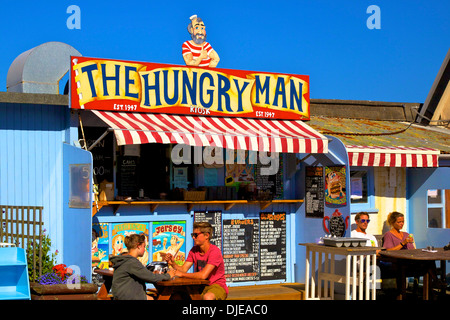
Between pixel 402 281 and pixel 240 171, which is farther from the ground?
pixel 240 171

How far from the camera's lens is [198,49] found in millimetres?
12227

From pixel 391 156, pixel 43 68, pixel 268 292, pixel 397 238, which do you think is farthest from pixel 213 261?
pixel 391 156

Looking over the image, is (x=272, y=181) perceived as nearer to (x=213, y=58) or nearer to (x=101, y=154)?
(x=213, y=58)

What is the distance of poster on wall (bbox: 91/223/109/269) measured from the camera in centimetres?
1136

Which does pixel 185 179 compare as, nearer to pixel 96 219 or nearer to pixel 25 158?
pixel 96 219

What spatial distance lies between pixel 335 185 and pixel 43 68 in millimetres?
5290

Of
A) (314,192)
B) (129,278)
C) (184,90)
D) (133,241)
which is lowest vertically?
(129,278)

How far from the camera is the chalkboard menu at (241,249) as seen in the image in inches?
495

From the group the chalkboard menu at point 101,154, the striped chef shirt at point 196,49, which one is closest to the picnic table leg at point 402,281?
the striped chef shirt at point 196,49

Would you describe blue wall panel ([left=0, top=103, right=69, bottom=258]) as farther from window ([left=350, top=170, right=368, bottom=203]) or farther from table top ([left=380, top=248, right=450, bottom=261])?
window ([left=350, top=170, right=368, bottom=203])

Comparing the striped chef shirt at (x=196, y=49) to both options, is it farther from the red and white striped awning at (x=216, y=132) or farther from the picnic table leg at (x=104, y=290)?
the picnic table leg at (x=104, y=290)

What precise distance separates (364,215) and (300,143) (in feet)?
5.46

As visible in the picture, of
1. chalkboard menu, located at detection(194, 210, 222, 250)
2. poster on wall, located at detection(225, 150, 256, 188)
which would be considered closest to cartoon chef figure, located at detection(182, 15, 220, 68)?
poster on wall, located at detection(225, 150, 256, 188)

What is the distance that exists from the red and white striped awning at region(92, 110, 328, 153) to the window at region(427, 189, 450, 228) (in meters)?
3.21
